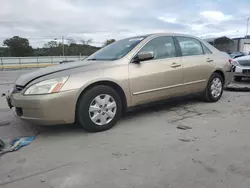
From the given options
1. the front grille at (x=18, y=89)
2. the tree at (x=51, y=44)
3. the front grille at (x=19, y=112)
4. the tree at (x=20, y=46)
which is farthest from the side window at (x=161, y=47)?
the tree at (x=20, y=46)

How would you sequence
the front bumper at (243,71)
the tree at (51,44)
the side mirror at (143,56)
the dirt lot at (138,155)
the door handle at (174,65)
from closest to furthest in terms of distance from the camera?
the dirt lot at (138,155) < the side mirror at (143,56) < the door handle at (174,65) < the front bumper at (243,71) < the tree at (51,44)

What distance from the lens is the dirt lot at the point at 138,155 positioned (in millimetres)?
2195

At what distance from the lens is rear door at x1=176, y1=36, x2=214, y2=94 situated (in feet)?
14.8

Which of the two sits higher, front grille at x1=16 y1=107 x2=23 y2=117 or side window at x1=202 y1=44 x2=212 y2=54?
side window at x1=202 y1=44 x2=212 y2=54

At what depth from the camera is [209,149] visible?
9.17 ft

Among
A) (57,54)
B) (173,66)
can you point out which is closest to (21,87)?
(173,66)

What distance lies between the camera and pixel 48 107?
3.06 meters

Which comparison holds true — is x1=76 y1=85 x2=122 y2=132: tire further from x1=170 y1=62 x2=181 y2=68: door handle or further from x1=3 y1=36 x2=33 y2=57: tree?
x1=3 y1=36 x2=33 y2=57: tree

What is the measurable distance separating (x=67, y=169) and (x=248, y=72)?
746 cm

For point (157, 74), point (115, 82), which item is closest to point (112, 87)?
point (115, 82)

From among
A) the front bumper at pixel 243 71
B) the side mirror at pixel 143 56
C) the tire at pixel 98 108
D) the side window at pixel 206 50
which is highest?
the side window at pixel 206 50

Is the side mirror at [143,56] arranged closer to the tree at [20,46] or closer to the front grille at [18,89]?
the front grille at [18,89]

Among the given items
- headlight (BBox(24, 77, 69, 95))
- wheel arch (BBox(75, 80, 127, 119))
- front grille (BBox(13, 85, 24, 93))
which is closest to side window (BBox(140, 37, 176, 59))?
wheel arch (BBox(75, 80, 127, 119))

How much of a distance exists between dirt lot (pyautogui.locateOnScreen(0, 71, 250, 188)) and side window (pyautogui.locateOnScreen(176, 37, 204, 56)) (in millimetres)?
1312
